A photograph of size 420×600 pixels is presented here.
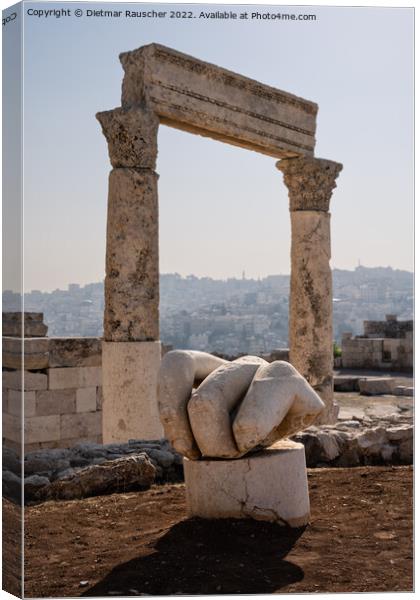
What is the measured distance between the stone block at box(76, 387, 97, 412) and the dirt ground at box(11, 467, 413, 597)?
4213 mm

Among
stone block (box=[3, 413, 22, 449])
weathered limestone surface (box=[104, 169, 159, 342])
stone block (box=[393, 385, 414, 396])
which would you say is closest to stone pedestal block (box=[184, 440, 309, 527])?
stone block (box=[3, 413, 22, 449])

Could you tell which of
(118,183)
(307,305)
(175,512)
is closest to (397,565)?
(175,512)

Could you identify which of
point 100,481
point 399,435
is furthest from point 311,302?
point 100,481

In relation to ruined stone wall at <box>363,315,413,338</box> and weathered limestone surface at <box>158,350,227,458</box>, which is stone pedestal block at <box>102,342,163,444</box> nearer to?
weathered limestone surface at <box>158,350,227,458</box>

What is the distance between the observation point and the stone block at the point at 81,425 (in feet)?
31.9

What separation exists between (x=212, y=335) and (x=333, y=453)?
5412mm

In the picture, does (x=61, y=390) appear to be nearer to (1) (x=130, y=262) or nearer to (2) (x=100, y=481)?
(1) (x=130, y=262)

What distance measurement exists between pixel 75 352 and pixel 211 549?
5732mm

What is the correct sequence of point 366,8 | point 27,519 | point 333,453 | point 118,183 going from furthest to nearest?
point 118,183
point 333,453
point 27,519
point 366,8

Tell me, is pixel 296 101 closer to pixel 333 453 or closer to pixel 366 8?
pixel 333 453

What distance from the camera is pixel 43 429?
9.59 m

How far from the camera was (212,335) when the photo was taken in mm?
12227

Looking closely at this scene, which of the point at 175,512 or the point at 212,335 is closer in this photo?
the point at 175,512

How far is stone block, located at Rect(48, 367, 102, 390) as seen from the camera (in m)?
9.61
